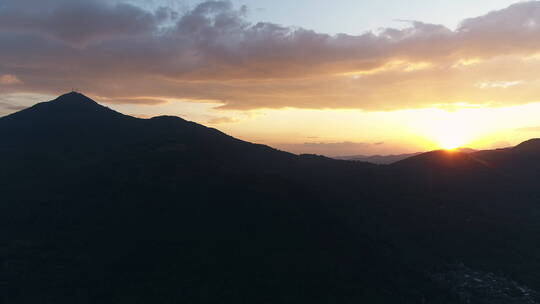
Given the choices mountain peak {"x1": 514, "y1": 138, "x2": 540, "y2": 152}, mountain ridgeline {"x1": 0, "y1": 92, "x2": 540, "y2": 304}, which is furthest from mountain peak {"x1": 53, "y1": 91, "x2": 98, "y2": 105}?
mountain peak {"x1": 514, "y1": 138, "x2": 540, "y2": 152}

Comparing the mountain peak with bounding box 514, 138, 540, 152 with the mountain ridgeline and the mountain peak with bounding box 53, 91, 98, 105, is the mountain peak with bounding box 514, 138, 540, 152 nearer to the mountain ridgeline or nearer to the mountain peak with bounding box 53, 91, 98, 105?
the mountain ridgeline

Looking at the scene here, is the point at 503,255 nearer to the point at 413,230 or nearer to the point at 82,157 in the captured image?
the point at 413,230

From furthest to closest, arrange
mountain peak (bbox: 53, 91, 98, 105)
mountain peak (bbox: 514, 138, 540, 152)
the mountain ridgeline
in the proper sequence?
mountain peak (bbox: 53, 91, 98, 105) < mountain peak (bbox: 514, 138, 540, 152) < the mountain ridgeline

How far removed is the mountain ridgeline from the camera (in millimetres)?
57134

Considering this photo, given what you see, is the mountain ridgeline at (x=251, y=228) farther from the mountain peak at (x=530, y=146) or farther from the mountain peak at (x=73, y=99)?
the mountain peak at (x=73, y=99)

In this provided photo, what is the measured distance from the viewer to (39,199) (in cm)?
8762

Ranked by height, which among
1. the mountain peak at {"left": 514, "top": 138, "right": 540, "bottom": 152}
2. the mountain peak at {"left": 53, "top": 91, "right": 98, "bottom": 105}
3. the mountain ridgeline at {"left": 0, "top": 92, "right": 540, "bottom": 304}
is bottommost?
the mountain ridgeline at {"left": 0, "top": 92, "right": 540, "bottom": 304}

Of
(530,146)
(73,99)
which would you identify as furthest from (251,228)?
(73,99)

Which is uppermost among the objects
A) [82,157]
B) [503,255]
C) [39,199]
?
[82,157]

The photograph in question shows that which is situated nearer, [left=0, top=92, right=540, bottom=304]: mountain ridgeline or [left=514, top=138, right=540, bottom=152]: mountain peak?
[left=0, top=92, right=540, bottom=304]: mountain ridgeline

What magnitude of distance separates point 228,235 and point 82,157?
7865 cm

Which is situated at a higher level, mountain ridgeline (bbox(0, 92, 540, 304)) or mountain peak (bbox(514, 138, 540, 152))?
mountain peak (bbox(514, 138, 540, 152))

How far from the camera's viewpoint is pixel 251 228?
7181cm

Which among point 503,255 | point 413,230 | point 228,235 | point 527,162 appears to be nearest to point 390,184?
point 413,230
